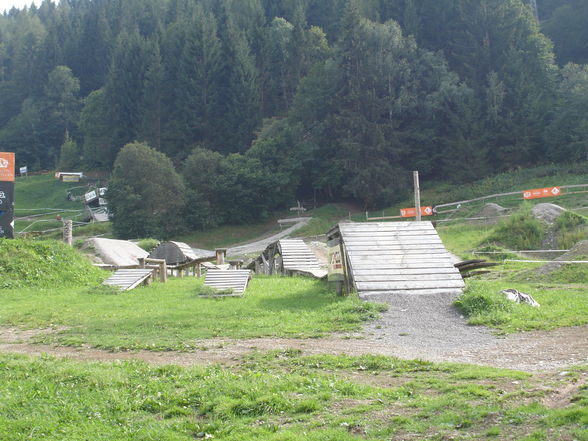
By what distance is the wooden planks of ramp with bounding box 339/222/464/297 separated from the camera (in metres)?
15.8

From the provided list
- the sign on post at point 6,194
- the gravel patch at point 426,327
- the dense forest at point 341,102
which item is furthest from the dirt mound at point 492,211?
the gravel patch at point 426,327

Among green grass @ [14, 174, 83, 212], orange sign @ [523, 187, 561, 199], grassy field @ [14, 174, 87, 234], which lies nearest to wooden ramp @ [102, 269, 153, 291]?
orange sign @ [523, 187, 561, 199]

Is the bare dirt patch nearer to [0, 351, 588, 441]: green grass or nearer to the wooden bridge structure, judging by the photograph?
[0, 351, 588, 441]: green grass

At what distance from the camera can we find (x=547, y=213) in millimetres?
32281

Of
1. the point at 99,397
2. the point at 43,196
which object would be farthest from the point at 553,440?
the point at 43,196

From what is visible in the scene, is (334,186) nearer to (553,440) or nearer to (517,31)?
(517,31)

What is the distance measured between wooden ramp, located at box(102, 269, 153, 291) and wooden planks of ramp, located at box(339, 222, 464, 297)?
7.11 metres

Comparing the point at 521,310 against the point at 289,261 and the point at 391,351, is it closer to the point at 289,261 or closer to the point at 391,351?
the point at 391,351

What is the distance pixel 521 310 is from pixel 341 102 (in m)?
52.8

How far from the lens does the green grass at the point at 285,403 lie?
674cm

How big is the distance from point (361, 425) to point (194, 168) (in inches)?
2279

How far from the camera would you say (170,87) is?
82.2 m

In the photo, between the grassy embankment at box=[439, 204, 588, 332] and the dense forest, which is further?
the dense forest

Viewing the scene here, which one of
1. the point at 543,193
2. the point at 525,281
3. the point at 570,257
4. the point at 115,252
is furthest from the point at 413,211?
the point at 525,281
